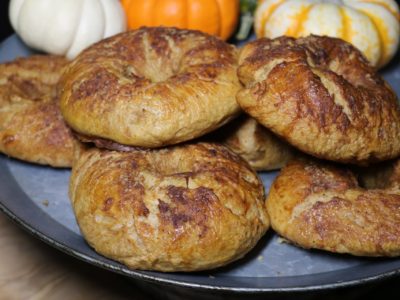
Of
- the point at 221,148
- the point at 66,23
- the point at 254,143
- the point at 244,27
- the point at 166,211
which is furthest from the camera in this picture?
the point at 244,27

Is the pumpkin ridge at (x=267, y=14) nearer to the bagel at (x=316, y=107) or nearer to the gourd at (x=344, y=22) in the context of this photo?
the gourd at (x=344, y=22)

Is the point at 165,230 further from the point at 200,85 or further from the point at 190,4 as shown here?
the point at 190,4

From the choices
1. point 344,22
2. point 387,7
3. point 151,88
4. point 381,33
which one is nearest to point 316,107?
point 151,88

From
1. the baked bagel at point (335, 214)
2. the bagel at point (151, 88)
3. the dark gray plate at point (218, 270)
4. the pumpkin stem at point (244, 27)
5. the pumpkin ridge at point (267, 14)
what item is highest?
the bagel at point (151, 88)

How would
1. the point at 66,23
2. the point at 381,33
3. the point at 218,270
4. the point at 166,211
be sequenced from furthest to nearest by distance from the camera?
the point at 381,33
the point at 66,23
the point at 218,270
the point at 166,211

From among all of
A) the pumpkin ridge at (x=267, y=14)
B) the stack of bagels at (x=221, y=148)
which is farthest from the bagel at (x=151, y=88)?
the pumpkin ridge at (x=267, y=14)

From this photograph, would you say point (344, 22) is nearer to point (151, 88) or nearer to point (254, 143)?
point (254, 143)
